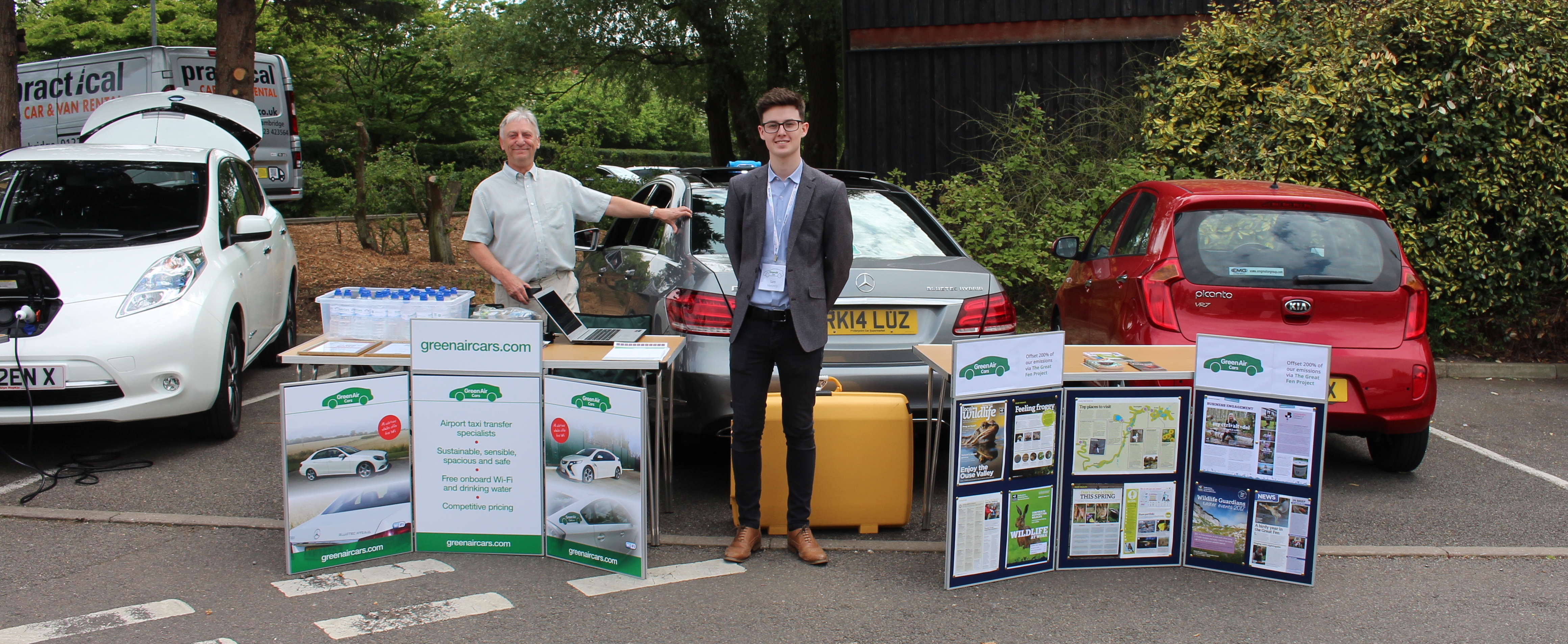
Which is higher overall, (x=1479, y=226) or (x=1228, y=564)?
(x=1479, y=226)

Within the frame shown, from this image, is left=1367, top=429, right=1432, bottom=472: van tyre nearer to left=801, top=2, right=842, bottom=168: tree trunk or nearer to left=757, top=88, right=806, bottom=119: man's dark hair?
left=757, top=88, right=806, bottom=119: man's dark hair

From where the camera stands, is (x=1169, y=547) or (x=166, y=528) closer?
(x=1169, y=547)

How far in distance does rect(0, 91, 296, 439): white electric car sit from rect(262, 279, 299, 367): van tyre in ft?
0.81

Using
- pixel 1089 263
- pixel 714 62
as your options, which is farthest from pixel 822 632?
pixel 714 62

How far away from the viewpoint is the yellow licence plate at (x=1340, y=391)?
5164 millimetres

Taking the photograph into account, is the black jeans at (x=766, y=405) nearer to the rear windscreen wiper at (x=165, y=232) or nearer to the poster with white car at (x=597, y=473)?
the poster with white car at (x=597, y=473)

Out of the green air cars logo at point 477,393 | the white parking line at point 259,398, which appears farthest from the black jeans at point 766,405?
the white parking line at point 259,398

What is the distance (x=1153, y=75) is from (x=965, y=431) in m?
8.51

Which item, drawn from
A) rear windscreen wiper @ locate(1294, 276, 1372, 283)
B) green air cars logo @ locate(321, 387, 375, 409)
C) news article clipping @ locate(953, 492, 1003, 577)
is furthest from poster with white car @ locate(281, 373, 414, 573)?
rear windscreen wiper @ locate(1294, 276, 1372, 283)

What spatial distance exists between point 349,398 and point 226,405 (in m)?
2.26

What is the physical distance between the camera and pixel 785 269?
4.09 m

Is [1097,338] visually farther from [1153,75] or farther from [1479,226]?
[1153,75]

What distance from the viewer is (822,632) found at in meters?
3.66

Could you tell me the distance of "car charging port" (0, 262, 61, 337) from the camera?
17.4 ft
